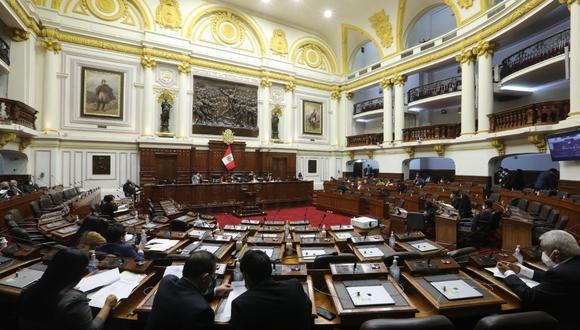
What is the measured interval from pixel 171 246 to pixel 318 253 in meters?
1.78

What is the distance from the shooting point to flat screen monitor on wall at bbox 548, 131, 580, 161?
6.56m

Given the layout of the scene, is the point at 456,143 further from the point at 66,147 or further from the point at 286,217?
the point at 66,147

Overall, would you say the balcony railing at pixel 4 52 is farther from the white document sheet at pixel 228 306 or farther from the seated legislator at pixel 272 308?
the seated legislator at pixel 272 308

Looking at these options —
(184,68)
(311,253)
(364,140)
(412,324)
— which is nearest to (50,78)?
(184,68)

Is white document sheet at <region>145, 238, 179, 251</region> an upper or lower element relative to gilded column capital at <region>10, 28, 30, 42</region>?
lower

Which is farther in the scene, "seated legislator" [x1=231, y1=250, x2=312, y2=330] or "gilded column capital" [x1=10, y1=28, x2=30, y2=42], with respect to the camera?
"gilded column capital" [x1=10, y1=28, x2=30, y2=42]

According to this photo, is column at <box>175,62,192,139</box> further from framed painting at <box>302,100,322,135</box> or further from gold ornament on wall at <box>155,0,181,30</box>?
framed painting at <box>302,100,322,135</box>

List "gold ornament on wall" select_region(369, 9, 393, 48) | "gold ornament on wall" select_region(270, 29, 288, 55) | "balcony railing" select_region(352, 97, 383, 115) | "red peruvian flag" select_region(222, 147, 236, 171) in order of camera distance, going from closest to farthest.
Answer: "red peruvian flag" select_region(222, 147, 236, 171) < "gold ornament on wall" select_region(369, 9, 393, 48) < "gold ornament on wall" select_region(270, 29, 288, 55) < "balcony railing" select_region(352, 97, 383, 115)

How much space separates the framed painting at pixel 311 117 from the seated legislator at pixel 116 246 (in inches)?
557

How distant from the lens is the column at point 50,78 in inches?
406

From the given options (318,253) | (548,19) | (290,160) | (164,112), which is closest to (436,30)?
(548,19)

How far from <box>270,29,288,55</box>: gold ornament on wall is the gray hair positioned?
607 inches

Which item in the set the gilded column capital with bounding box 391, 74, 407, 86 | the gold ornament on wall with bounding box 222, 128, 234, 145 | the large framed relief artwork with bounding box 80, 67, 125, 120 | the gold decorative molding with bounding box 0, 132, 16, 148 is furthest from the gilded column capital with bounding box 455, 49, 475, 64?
the gold decorative molding with bounding box 0, 132, 16, 148

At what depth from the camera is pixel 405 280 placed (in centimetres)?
238
